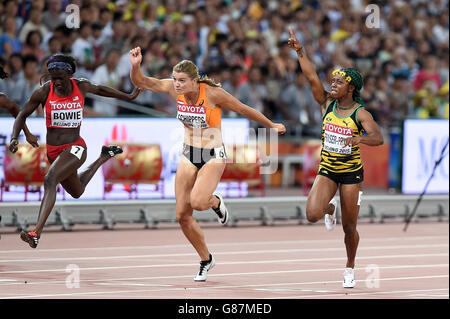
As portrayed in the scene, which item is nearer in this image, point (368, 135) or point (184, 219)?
point (368, 135)

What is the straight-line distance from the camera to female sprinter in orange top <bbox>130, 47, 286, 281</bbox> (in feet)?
40.1

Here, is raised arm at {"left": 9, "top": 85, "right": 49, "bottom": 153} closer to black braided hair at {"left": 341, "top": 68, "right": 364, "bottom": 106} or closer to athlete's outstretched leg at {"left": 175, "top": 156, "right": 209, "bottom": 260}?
athlete's outstretched leg at {"left": 175, "top": 156, "right": 209, "bottom": 260}

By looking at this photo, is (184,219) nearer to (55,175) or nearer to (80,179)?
(55,175)

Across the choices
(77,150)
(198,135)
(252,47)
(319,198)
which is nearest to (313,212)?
(319,198)

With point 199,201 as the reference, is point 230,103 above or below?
above

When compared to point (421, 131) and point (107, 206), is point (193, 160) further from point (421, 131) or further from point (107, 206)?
point (421, 131)

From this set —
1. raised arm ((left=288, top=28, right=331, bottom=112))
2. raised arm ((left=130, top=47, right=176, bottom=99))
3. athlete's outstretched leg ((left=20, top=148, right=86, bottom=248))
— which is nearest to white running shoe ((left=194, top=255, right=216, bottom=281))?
athlete's outstretched leg ((left=20, top=148, right=86, bottom=248))

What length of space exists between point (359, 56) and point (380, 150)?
3.26 m

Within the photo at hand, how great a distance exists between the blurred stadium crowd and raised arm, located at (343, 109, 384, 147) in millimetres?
7956

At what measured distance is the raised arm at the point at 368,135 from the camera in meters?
11.6

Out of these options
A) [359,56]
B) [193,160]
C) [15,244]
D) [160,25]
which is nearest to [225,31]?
[160,25]

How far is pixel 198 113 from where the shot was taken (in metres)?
12.2

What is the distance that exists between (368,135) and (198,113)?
78.7 inches

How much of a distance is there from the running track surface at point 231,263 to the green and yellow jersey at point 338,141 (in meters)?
1.46
